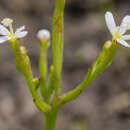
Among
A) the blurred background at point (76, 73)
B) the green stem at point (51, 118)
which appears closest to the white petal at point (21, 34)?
the green stem at point (51, 118)

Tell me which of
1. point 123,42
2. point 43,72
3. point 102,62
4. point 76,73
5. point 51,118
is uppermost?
point 123,42

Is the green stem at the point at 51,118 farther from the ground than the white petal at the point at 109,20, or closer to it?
closer to it

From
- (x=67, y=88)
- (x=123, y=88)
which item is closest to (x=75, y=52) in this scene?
(x=67, y=88)

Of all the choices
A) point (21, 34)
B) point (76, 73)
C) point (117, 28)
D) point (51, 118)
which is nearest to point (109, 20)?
point (117, 28)

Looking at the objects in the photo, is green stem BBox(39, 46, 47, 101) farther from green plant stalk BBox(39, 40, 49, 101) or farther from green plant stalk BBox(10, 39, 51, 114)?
green plant stalk BBox(10, 39, 51, 114)

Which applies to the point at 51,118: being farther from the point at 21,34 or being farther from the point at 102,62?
the point at 21,34

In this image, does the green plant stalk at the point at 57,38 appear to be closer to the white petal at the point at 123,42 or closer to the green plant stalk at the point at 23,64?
the green plant stalk at the point at 23,64
